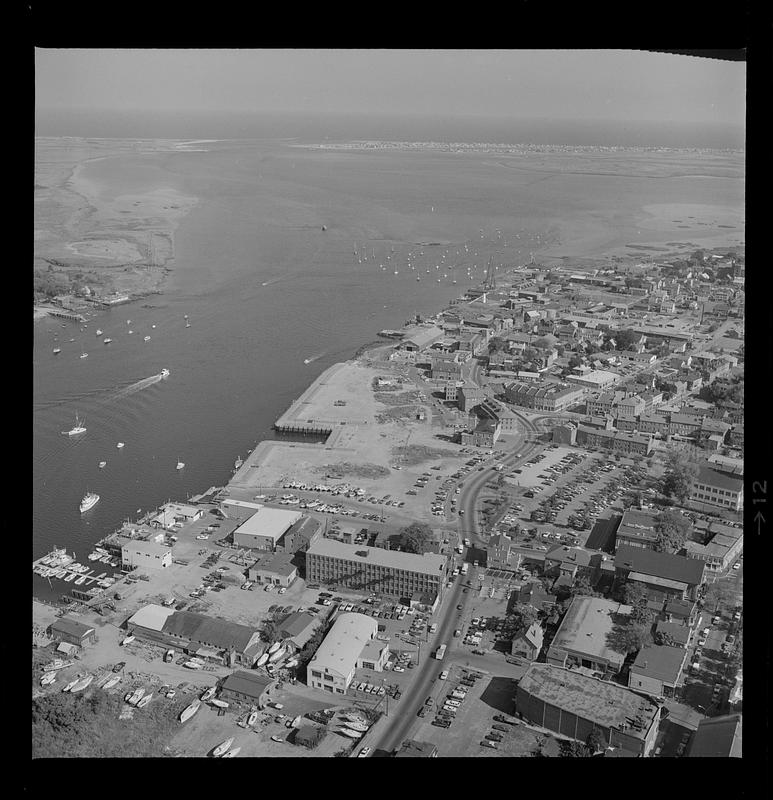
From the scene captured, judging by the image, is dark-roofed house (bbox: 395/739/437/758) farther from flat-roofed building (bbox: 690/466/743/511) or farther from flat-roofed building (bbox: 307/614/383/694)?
flat-roofed building (bbox: 690/466/743/511)

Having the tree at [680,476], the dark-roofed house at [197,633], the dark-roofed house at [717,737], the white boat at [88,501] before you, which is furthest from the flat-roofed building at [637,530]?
the white boat at [88,501]

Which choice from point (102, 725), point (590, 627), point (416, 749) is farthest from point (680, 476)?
point (102, 725)

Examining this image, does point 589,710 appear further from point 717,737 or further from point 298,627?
point 298,627

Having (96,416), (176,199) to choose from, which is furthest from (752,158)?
(176,199)

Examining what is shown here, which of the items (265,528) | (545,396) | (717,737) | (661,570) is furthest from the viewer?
(545,396)

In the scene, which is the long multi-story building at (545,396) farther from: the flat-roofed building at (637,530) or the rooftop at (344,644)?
the rooftop at (344,644)
